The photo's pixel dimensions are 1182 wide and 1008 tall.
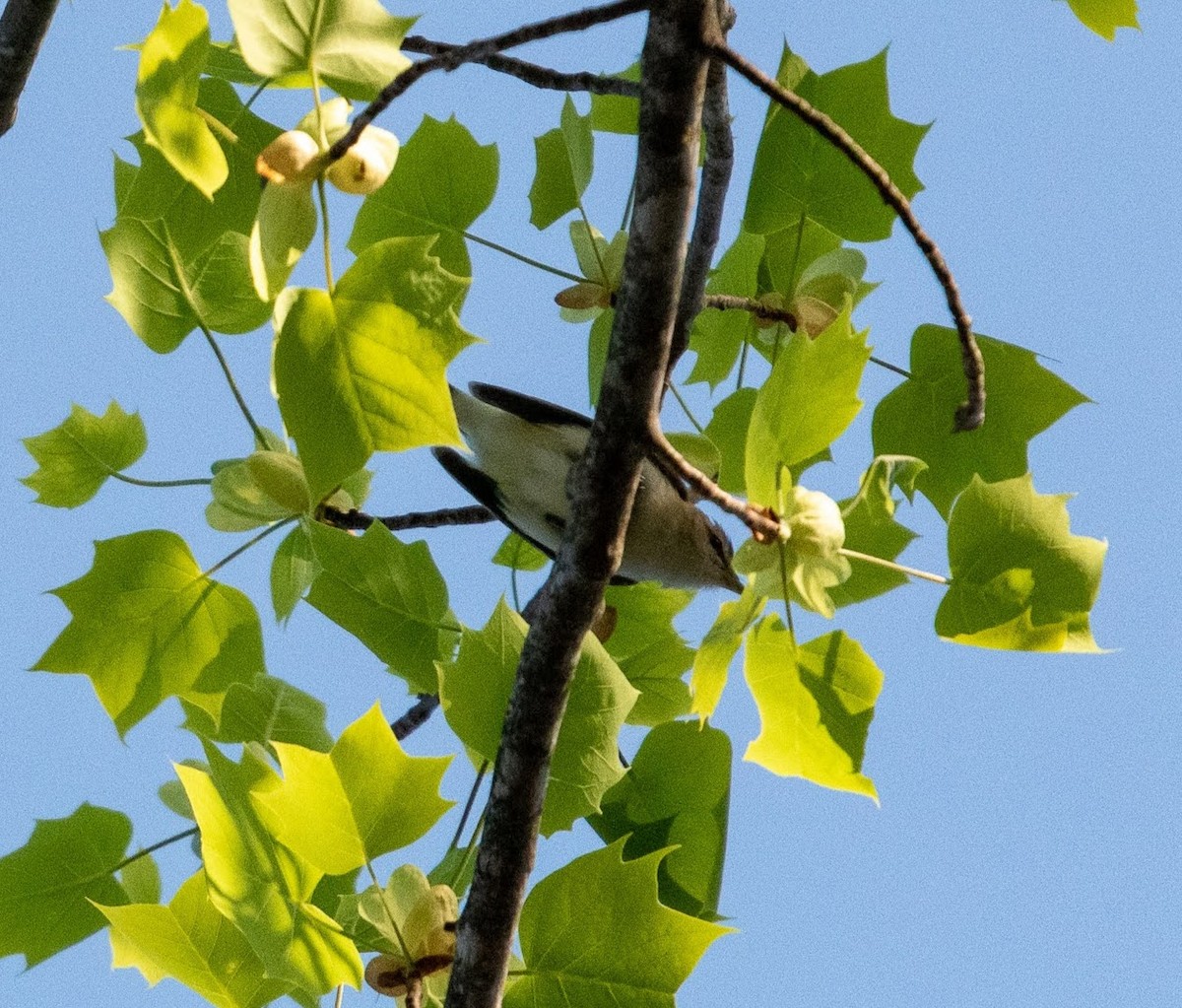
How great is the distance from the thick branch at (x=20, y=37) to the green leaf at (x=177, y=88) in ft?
3.89

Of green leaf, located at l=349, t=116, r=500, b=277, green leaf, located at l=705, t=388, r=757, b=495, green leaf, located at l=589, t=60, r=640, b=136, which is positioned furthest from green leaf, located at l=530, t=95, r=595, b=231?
green leaf, located at l=705, t=388, r=757, b=495

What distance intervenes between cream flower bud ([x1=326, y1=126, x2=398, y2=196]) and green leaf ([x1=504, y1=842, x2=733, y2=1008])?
3.28 ft

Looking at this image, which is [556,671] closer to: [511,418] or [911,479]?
[911,479]

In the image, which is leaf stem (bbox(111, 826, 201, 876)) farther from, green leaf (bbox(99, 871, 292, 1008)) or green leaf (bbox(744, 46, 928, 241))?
green leaf (bbox(744, 46, 928, 241))

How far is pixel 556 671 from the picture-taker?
1.98m

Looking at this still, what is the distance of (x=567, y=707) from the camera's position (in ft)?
6.81

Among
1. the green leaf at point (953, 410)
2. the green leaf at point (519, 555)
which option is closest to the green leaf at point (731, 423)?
the green leaf at point (953, 410)

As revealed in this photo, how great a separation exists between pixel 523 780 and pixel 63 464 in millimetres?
1222

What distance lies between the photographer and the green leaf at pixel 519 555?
303 centimetres

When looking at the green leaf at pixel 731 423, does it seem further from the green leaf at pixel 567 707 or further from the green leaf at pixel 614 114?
the green leaf at pixel 614 114

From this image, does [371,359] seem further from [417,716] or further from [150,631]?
[417,716]

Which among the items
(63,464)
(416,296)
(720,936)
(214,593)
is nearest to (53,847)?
(214,593)

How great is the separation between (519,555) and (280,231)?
1583 mm

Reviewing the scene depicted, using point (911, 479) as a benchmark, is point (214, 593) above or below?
below
